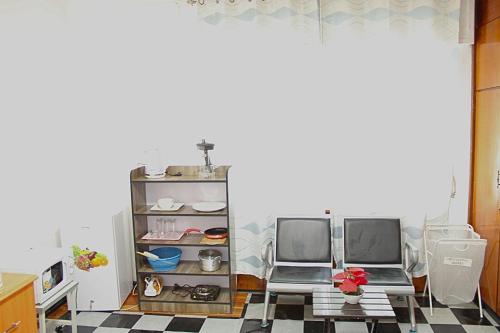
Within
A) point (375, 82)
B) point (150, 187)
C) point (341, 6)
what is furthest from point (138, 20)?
point (375, 82)

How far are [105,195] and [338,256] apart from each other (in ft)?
6.84

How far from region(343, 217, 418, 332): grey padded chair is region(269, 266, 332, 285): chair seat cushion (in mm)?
257

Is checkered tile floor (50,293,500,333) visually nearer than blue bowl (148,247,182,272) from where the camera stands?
Yes

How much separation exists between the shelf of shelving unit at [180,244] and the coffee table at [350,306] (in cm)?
87

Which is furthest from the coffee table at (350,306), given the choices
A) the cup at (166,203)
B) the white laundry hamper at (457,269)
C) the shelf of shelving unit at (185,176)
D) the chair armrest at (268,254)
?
the cup at (166,203)

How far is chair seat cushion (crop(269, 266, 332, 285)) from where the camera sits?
3156 millimetres

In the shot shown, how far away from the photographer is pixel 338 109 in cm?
352

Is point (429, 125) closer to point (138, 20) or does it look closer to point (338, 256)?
point (338, 256)

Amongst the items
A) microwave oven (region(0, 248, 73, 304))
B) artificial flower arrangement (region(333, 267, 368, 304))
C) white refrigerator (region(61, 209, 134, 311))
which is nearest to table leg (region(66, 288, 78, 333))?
microwave oven (region(0, 248, 73, 304))

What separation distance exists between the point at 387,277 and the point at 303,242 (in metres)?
0.68

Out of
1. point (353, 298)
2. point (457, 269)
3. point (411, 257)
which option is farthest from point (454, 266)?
point (353, 298)

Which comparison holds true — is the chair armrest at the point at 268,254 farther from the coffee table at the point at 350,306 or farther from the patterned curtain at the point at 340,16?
the patterned curtain at the point at 340,16

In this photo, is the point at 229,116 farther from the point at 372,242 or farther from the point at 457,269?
the point at 457,269

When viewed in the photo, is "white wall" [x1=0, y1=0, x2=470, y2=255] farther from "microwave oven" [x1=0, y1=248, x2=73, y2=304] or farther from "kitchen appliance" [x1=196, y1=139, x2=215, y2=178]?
"microwave oven" [x1=0, y1=248, x2=73, y2=304]
